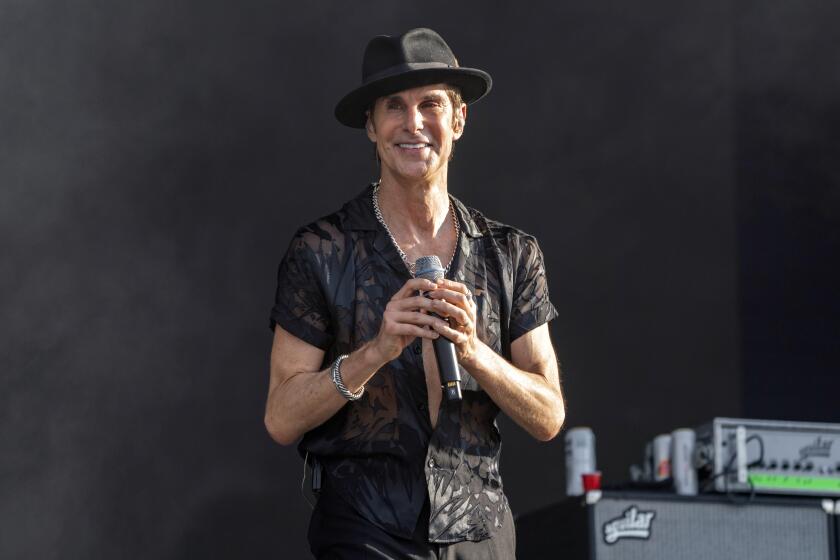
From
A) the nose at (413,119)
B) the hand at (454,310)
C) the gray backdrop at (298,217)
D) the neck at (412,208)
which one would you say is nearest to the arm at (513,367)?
the hand at (454,310)

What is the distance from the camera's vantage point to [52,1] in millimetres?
4555

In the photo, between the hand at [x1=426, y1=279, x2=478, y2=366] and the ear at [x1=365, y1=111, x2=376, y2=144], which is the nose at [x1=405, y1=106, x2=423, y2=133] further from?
the hand at [x1=426, y1=279, x2=478, y2=366]

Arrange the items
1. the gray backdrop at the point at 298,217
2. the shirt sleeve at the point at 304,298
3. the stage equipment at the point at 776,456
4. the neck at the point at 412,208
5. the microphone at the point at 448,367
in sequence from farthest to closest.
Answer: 1. the gray backdrop at the point at 298,217
2. the stage equipment at the point at 776,456
3. the neck at the point at 412,208
4. the shirt sleeve at the point at 304,298
5. the microphone at the point at 448,367

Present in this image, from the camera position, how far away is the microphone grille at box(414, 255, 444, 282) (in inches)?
78.0

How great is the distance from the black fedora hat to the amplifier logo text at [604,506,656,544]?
148cm

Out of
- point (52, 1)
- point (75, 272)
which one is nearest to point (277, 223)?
point (75, 272)

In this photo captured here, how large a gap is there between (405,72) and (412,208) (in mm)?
231

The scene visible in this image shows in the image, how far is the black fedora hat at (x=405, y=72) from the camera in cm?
219

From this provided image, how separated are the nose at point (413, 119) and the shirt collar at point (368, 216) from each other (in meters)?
0.16

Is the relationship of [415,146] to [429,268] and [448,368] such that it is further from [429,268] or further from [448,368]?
[448,368]

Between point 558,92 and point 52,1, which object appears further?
point 558,92

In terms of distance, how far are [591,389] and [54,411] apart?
1883mm

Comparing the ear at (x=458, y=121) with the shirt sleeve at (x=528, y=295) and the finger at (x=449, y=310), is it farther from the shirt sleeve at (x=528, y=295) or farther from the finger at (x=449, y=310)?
the finger at (x=449, y=310)

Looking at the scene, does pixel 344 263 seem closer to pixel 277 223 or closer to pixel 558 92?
Result: pixel 277 223
